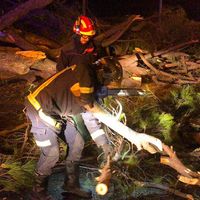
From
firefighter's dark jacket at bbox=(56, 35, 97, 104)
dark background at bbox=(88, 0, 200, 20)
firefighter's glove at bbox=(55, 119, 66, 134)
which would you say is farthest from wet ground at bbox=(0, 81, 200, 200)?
dark background at bbox=(88, 0, 200, 20)

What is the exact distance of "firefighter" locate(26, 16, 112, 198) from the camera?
3230 millimetres

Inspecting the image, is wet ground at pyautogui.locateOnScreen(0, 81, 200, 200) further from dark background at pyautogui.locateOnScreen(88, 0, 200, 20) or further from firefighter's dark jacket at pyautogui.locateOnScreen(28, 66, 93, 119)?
dark background at pyautogui.locateOnScreen(88, 0, 200, 20)

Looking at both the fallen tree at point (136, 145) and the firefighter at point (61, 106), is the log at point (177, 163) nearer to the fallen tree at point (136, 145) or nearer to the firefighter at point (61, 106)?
the fallen tree at point (136, 145)

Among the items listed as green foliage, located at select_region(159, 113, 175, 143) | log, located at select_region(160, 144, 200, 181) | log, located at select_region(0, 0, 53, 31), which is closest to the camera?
log, located at select_region(160, 144, 200, 181)

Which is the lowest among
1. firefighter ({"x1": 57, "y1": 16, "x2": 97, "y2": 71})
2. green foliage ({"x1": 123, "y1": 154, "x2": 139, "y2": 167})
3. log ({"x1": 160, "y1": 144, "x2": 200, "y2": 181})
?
green foliage ({"x1": 123, "y1": 154, "x2": 139, "y2": 167})

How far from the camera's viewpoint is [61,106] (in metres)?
3.47

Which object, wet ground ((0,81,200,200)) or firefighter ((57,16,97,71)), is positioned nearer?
firefighter ((57,16,97,71))

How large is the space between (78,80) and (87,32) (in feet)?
1.44

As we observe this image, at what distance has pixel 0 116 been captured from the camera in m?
5.39

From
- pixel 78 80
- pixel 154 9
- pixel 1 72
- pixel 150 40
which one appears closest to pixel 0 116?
pixel 1 72

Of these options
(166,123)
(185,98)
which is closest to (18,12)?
(185,98)

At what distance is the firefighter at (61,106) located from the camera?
3230 mm

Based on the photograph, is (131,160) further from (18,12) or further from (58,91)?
(18,12)

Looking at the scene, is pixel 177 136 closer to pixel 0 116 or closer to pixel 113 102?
pixel 113 102
